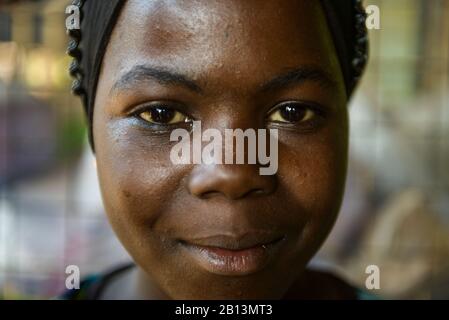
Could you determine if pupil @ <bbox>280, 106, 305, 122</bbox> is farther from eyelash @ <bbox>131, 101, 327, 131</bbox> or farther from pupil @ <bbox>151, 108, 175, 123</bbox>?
pupil @ <bbox>151, 108, 175, 123</bbox>

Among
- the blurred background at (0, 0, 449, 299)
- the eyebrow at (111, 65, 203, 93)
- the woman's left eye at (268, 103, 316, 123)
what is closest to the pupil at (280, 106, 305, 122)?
the woman's left eye at (268, 103, 316, 123)

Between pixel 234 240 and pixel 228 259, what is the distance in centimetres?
3

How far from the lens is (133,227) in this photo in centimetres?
70

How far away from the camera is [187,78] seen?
0.65m

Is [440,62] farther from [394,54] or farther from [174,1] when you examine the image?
[174,1]

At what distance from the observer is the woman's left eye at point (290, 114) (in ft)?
2.27

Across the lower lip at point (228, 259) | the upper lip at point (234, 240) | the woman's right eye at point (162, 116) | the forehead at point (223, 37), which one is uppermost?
the forehead at point (223, 37)

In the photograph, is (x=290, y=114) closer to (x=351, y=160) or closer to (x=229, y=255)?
(x=229, y=255)

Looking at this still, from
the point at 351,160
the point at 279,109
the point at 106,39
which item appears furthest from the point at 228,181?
the point at 351,160

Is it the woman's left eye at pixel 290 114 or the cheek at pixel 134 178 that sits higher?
the woman's left eye at pixel 290 114

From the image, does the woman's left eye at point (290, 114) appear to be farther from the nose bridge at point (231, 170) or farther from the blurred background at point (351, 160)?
the blurred background at point (351, 160)

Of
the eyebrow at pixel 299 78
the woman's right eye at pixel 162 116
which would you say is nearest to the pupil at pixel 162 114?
the woman's right eye at pixel 162 116

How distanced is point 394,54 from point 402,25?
115 mm

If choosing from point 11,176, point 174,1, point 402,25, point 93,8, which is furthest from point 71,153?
point 174,1
